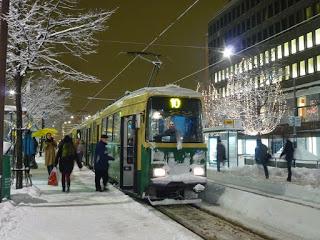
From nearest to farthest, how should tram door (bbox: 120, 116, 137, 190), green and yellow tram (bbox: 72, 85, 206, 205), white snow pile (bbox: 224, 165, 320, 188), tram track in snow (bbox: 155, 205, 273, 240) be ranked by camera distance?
tram track in snow (bbox: 155, 205, 273, 240), green and yellow tram (bbox: 72, 85, 206, 205), tram door (bbox: 120, 116, 137, 190), white snow pile (bbox: 224, 165, 320, 188)

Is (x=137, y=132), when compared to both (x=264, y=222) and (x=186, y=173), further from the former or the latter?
(x=264, y=222)

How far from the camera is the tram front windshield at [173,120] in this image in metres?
14.1

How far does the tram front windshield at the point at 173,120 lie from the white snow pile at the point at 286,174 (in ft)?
26.4

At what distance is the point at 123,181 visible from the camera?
16016 mm

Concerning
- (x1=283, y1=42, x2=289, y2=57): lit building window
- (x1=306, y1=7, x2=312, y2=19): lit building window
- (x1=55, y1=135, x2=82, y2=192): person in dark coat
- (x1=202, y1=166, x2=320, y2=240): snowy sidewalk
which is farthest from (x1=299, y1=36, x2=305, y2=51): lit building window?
(x1=55, y1=135, x2=82, y2=192): person in dark coat

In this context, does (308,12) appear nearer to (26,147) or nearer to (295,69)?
(295,69)

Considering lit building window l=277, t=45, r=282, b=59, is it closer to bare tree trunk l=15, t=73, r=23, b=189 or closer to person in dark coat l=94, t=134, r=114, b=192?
person in dark coat l=94, t=134, r=114, b=192

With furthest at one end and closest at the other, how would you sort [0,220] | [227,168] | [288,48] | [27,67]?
[288,48], [227,168], [27,67], [0,220]

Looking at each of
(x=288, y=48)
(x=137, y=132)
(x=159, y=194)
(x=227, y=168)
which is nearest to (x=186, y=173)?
(x=159, y=194)

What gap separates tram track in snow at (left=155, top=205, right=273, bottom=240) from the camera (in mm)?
10266

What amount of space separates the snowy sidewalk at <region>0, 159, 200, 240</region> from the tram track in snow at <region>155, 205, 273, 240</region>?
70 centimetres

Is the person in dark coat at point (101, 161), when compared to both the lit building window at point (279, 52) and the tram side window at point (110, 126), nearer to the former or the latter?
the tram side window at point (110, 126)

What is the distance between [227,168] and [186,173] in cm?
1595

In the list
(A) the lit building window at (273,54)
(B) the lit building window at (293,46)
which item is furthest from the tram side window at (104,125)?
(A) the lit building window at (273,54)
